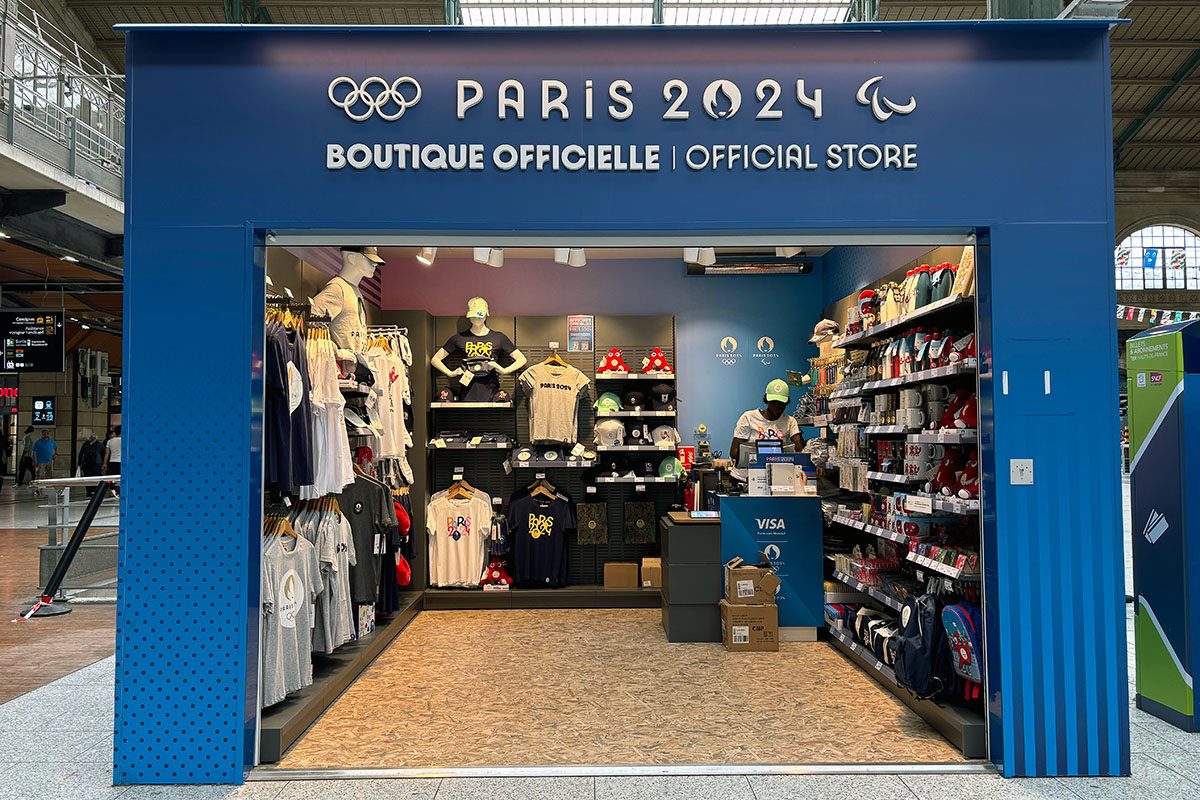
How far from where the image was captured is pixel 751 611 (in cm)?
577

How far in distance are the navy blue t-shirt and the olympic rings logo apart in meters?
4.64

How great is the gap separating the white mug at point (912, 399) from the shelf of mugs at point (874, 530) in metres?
0.78

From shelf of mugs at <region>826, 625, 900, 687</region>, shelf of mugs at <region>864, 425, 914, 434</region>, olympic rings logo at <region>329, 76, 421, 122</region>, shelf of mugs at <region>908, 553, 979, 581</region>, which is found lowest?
shelf of mugs at <region>826, 625, 900, 687</region>

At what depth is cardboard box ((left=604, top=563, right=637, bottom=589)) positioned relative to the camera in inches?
296

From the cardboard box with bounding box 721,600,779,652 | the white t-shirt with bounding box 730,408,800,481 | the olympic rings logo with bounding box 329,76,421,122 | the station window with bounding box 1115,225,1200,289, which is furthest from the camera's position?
the station window with bounding box 1115,225,1200,289

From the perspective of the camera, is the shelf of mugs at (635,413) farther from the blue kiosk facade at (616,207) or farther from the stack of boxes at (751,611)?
the blue kiosk facade at (616,207)

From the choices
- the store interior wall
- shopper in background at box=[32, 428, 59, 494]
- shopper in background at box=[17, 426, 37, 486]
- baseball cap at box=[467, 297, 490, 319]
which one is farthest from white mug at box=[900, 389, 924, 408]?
shopper in background at box=[17, 426, 37, 486]

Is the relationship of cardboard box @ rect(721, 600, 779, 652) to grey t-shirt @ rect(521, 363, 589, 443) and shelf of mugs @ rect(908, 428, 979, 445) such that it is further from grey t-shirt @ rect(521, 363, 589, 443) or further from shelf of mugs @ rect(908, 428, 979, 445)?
grey t-shirt @ rect(521, 363, 589, 443)

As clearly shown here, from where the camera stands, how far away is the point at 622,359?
26.2 ft

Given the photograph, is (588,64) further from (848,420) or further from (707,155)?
→ (848,420)

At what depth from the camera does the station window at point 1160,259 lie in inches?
800

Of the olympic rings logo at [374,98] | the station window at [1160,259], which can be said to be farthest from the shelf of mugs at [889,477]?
the station window at [1160,259]

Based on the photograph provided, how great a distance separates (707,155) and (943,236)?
1179mm

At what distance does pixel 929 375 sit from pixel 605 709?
2561 millimetres
